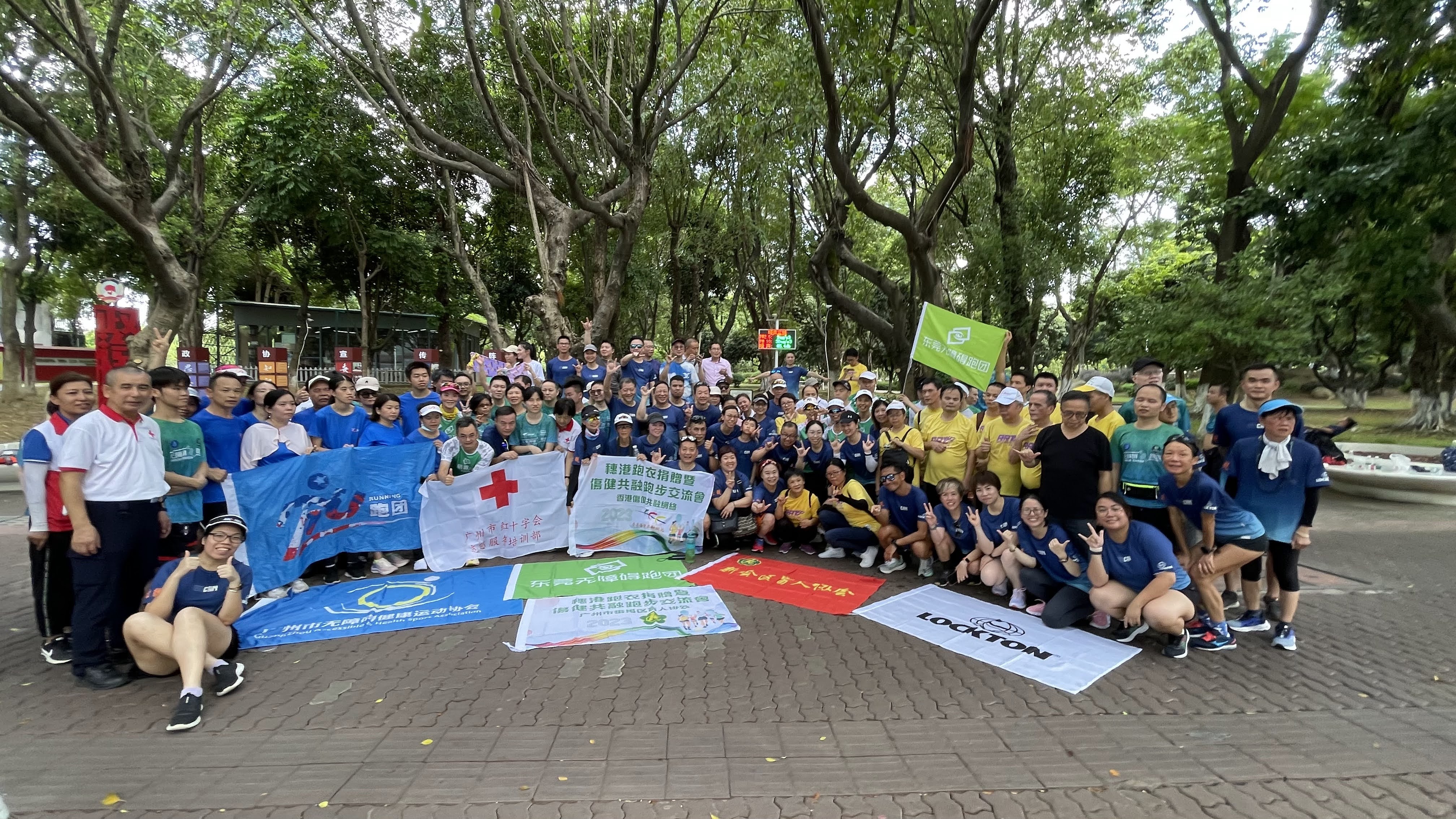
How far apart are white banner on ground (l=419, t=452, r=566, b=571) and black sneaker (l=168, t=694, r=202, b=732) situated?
258 cm

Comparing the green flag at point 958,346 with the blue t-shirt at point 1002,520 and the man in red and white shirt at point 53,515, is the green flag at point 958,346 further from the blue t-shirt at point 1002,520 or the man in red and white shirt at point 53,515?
the man in red and white shirt at point 53,515

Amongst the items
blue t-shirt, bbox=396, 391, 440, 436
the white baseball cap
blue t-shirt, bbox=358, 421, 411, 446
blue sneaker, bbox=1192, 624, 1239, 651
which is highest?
the white baseball cap

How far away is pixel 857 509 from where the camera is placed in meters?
6.45

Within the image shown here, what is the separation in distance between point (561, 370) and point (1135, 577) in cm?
702

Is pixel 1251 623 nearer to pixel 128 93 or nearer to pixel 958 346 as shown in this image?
pixel 958 346

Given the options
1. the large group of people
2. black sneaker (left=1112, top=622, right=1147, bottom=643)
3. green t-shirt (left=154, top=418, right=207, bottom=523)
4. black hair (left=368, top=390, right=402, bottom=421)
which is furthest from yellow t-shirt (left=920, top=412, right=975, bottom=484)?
green t-shirt (left=154, top=418, right=207, bottom=523)

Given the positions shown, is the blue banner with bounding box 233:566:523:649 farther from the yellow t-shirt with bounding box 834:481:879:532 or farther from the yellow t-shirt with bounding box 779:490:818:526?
the yellow t-shirt with bounding box 834:481:879:532

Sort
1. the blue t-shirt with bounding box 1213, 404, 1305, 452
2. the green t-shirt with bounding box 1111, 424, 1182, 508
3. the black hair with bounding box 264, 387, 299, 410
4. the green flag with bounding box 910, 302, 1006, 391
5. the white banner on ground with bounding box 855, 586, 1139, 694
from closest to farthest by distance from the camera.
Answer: the white banner on ground with bounding box 855, 586, 1139, 694
the green t-shirt with bounding box 1111, 424, 1182, 508
the blue t-shirt with bounding box 1213, 404, 1305, 452
the black hair with bounding box 264, 387, 299, 410
the green flag with bounding box 910, 302, 1006, 391

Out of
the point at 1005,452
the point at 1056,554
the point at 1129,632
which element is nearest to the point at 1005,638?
the point at 1056,554

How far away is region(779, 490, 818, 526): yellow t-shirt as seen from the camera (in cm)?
666

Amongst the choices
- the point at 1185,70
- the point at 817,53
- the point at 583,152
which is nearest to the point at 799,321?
the point at 583,152

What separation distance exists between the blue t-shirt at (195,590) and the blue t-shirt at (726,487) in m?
4.02

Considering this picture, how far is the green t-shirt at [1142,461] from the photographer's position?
187 inches

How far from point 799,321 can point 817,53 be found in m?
25.5
